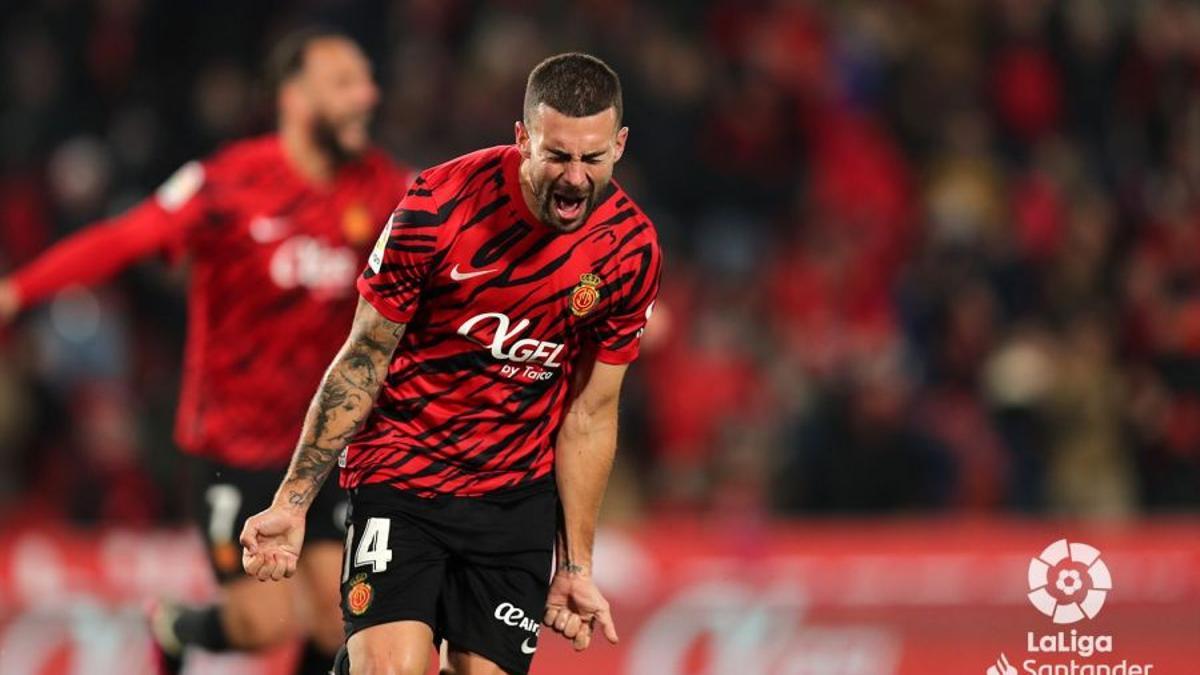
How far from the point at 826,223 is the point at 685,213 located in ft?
3.12

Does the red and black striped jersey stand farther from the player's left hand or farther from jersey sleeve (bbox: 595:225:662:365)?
the player's left hand

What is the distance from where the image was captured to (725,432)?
1156 cm

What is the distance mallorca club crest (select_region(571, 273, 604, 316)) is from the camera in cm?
522

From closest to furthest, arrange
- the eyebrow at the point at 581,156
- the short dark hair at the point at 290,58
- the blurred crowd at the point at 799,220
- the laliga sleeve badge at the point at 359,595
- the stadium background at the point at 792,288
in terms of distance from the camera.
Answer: the eyebrow at the point at 581,156 → the laliga sleeve badge at the point at 359,595 → the short dark hair at the point at 290,58 → the stadium background at the point at 792,288 → the blurred crowd at the point at 799,220

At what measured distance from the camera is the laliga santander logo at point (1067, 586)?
7.01 m

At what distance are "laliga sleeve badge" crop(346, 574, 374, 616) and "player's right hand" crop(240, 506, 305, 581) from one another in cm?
32

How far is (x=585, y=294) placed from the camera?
5.23 m

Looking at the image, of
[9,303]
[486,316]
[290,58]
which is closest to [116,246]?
[9,303]

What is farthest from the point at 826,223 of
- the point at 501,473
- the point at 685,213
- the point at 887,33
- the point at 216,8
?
the point at 501,473

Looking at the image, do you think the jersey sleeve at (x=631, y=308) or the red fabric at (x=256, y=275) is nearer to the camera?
the jersey sleeve at (x=631, y=308)

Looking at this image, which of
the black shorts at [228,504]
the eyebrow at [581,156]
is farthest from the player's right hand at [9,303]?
the eyebrow at [581,156]

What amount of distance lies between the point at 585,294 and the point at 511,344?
0.24m

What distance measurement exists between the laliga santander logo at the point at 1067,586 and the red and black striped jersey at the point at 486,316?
7.93 feet

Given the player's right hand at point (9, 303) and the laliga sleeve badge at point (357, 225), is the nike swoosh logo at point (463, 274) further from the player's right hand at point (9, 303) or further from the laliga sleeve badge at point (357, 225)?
the player's right hand at point (9, 303)
